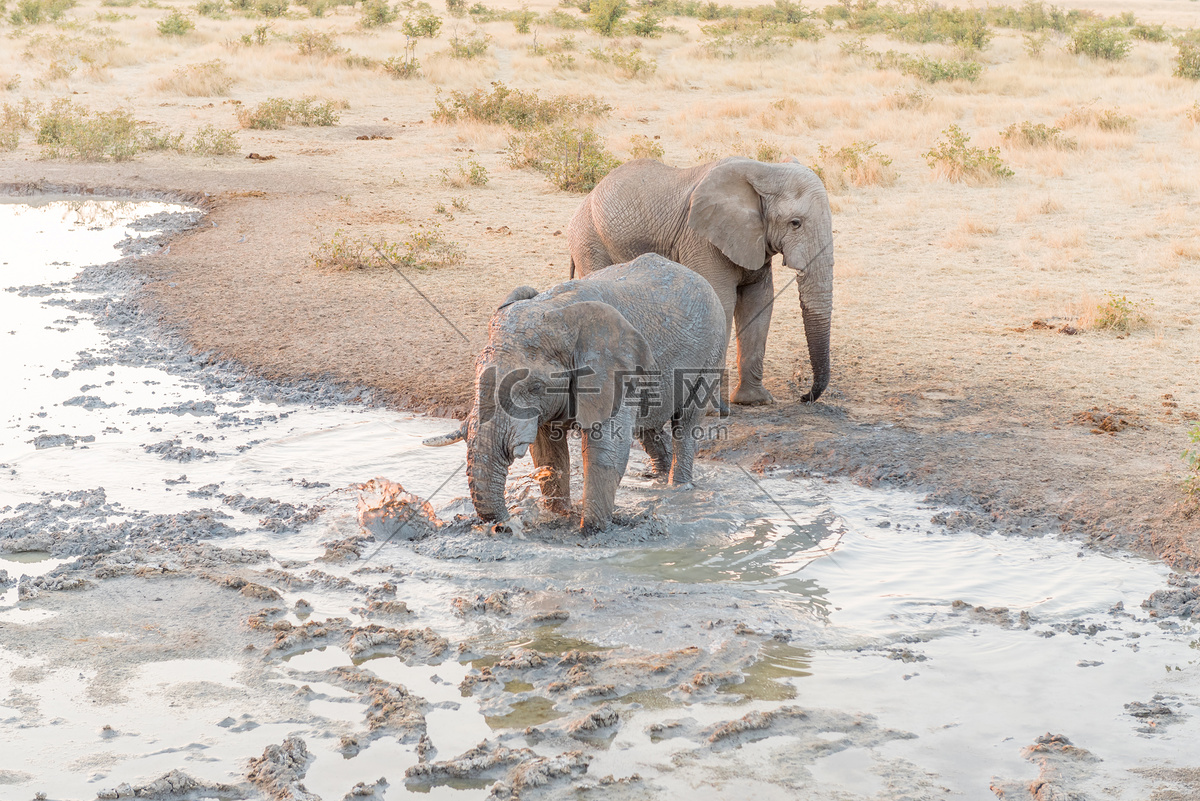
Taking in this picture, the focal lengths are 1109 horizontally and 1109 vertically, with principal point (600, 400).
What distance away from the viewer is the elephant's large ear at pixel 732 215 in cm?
783

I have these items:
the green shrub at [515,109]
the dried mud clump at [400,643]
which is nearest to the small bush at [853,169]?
the green shrub at [515,109]

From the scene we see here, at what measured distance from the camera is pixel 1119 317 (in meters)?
9.97

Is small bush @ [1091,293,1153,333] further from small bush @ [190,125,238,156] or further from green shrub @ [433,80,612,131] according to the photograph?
small bush @ [190,125,238,156]

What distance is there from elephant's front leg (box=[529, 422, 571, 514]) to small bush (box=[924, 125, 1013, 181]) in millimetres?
11791

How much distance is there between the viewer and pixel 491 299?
10.9m

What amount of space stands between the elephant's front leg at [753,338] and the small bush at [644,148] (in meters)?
9.11

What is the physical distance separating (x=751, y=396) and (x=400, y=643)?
401cm

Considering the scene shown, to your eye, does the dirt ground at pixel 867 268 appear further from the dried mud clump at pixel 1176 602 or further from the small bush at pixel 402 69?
the small bush at pixel 402 69

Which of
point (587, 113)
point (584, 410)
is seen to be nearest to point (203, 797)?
point (584, 410)

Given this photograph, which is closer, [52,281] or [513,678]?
[513,678]

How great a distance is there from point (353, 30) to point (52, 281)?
25718 millimetres

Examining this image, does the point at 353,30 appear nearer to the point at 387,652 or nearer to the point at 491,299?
the point at 491,299

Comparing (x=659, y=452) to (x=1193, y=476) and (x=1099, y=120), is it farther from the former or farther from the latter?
(x=1099, y=120)

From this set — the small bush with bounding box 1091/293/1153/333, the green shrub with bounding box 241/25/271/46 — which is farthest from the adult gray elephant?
the green shrub with bounding box 241/25/271/46
